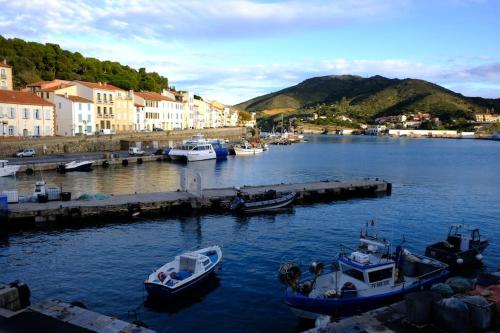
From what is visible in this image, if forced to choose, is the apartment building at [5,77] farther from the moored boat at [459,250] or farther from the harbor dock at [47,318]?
the moored boat at [459,250]

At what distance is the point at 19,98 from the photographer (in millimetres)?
74938

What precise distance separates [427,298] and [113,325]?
996 cm

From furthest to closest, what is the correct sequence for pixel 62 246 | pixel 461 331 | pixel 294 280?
1. pixel 62 246
2. pixel 294 280
3. pixel 461 331

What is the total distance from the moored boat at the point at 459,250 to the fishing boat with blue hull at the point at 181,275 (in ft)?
42.1

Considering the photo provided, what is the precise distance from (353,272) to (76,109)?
3112 inches

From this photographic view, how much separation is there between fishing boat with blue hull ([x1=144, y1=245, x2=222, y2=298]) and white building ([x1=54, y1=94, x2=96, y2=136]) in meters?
71.0

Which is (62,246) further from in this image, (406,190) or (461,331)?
(406,190)

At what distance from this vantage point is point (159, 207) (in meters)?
39.4

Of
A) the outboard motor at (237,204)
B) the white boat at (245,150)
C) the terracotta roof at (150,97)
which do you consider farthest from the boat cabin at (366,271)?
the terracotta roof at (150,97)

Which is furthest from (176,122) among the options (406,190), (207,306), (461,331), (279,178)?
(461,331)

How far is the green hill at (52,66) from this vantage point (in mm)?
104625

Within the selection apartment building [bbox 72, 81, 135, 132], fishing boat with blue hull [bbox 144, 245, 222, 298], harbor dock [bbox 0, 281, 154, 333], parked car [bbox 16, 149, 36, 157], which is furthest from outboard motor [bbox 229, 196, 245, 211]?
apartment building [bbox 72, 81, 135, 132]

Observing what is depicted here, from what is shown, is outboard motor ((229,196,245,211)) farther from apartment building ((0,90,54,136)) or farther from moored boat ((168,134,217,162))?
apartment building ((0,90,54,136))

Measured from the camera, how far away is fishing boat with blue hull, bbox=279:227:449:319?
62.3ft
